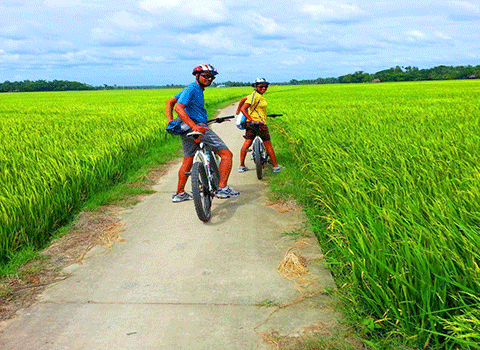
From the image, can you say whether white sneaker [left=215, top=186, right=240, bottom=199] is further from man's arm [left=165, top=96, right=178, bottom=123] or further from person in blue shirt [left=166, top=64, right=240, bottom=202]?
man's arm [left=165, top=96, right=178, bottom=123]

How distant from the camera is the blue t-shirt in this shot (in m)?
4.77

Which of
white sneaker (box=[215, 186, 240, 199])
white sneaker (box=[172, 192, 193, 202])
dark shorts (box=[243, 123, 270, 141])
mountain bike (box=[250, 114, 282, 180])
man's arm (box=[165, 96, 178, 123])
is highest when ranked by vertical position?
man's arm (box=[165, 96, 178, 123])

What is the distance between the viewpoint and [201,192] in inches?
188

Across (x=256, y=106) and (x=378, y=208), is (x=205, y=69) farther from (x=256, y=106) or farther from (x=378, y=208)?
(x=378, y=208)

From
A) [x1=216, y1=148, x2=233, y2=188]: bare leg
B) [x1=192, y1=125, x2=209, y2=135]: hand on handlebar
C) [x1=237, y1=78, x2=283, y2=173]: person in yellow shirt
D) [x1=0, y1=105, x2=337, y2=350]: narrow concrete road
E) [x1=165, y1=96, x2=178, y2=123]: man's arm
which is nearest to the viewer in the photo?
[x1=0, y1=105, x2=337, y2=350]: narrow concrete road

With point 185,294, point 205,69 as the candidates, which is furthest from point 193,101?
point 185,294

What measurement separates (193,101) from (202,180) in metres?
0.97

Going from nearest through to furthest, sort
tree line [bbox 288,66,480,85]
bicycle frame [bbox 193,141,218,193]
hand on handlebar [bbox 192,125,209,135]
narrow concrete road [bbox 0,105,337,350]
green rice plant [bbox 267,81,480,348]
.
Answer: green rice plant [bbox 267,81,480,348] → narrow concrete road [bbox 0,105,337,350] → hand on handlebar [bbox 192,125,209,135] → bicycle frame [bbox 193,141,218,193] → tree line [bbox 288,66,480,85]

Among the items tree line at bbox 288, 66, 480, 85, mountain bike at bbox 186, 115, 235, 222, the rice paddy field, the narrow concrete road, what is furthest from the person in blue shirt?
tree line at bbox 288, 66, 480, 85

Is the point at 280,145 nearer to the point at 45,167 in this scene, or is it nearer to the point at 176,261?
the point at 45,167

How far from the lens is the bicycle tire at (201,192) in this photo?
4.47m

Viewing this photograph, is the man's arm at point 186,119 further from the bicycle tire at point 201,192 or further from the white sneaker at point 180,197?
the white sneaker at point 180,197

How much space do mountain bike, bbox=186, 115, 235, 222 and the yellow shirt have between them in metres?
1.74

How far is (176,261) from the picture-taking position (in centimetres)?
365
